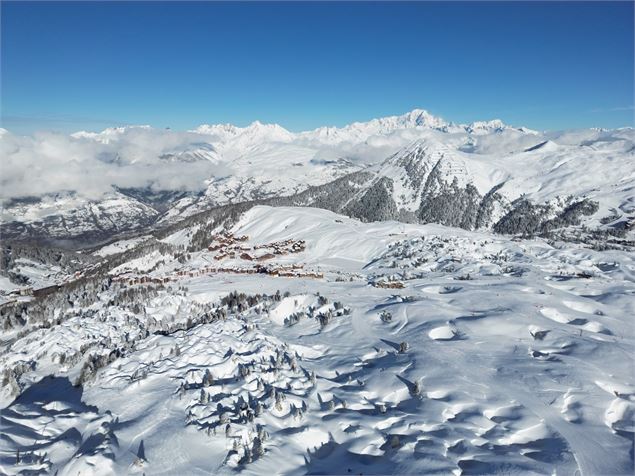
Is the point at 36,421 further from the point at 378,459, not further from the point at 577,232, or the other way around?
the point at 577,232

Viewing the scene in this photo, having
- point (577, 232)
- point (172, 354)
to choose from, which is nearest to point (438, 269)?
point (172, 354)

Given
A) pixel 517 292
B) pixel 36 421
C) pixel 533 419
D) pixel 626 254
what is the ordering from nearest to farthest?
pixel 533 419
pixel 36 421
pixel 517 292
pixel 626 254

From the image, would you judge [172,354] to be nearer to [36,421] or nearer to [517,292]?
[36,421]

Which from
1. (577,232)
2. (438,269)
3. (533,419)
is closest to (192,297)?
(438,269)

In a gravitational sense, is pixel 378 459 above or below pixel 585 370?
below

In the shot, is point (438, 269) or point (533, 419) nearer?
point (533, 419)

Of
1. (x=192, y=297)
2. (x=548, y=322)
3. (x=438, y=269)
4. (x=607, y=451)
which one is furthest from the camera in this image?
(x=438, y=269)
